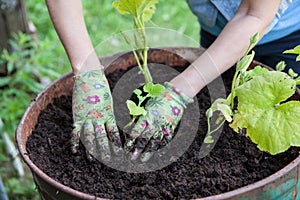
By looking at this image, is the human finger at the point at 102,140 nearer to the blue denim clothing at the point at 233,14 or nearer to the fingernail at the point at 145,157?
the fingernail at the point at 145,157

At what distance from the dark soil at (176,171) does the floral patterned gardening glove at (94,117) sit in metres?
0.04

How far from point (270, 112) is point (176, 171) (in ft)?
0.84

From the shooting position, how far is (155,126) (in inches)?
45.5

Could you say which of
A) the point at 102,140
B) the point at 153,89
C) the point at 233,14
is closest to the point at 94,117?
the point at 102,140

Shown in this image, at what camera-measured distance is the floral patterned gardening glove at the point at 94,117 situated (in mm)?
1148

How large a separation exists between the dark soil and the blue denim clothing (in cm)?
45

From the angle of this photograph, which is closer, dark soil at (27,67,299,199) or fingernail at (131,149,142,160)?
dark soil at (27,67,299,199)

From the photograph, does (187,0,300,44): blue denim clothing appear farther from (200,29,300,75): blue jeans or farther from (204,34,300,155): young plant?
(204,34,300,155): young plant

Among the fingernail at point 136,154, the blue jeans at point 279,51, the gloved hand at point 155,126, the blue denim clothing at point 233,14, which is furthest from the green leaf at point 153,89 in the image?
the blue jeans at point 279,51

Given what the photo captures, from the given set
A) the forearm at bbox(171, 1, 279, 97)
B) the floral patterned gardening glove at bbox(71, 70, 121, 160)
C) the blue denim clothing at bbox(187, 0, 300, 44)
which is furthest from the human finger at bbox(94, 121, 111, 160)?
the blue denim clothing at bbox(187, 0, 300, 44)

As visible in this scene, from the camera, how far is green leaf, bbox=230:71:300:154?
0.97 meters

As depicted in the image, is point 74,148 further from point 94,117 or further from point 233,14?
point 233,14

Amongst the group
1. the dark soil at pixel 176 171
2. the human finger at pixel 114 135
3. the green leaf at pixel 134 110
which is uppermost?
the green leaf at pixel 134 110

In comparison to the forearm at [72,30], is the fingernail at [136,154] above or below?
below
